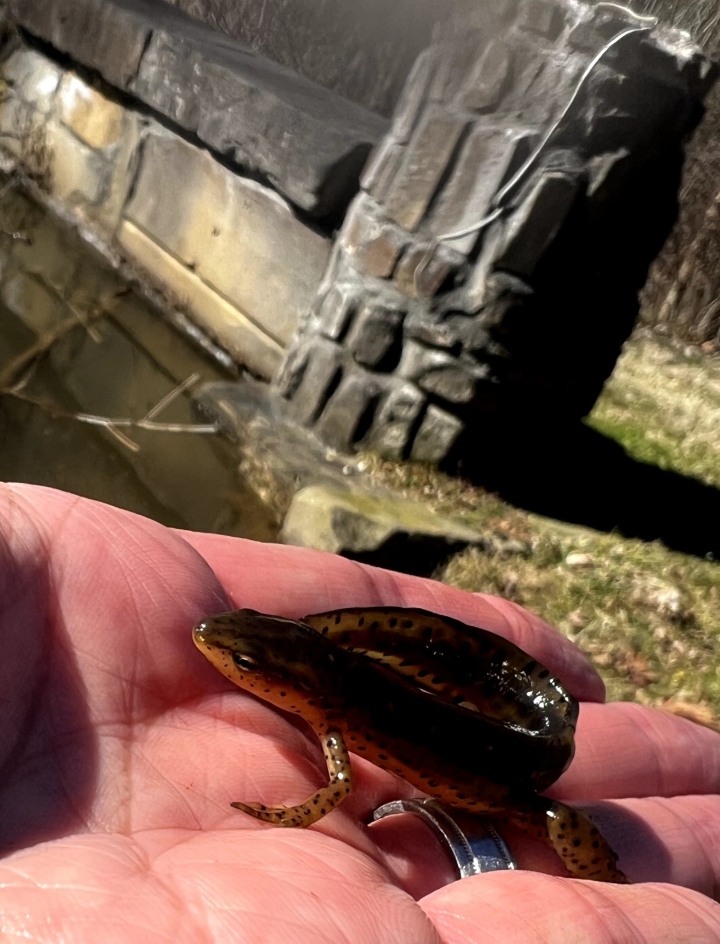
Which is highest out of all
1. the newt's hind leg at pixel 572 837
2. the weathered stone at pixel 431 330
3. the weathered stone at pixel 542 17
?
the weathered stone at pixel 542 17

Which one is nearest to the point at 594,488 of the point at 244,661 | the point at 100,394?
the point at 100,394

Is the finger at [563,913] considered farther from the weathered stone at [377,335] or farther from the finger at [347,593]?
the weathered stone at [377,335]

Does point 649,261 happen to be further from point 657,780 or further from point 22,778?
point 22,778

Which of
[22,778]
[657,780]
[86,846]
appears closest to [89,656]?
[22,778]

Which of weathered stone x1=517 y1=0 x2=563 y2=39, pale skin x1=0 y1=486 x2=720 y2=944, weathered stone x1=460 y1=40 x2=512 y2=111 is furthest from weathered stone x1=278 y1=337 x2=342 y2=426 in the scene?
pale skin x1=0 y1=486 x2=720 y2=944

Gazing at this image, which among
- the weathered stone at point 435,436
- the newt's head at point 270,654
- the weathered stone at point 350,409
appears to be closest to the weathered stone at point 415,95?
the weathered stone at point 350,409
